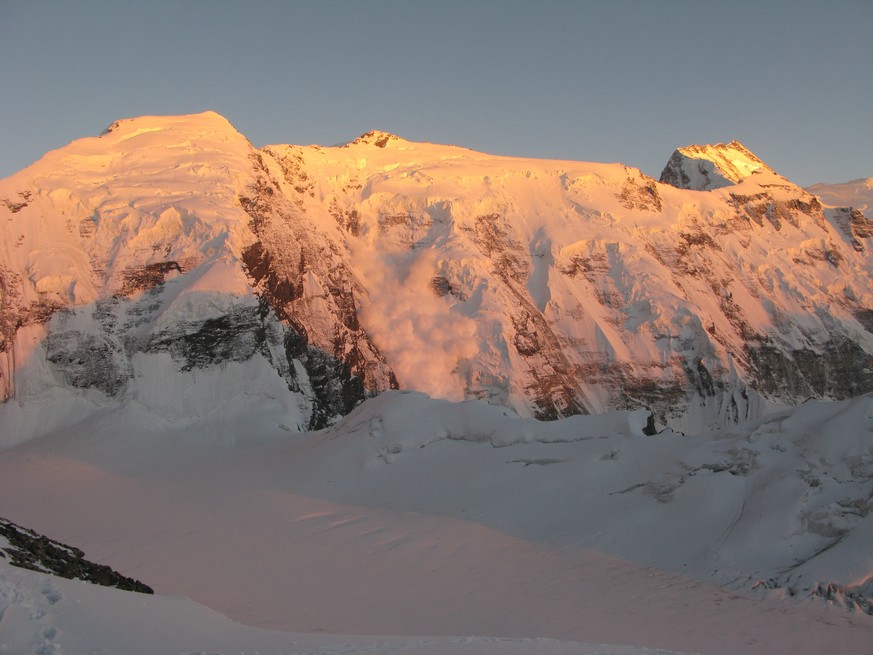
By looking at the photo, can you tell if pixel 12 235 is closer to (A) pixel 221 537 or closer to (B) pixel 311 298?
(B) pixel 311 298

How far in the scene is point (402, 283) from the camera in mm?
83688

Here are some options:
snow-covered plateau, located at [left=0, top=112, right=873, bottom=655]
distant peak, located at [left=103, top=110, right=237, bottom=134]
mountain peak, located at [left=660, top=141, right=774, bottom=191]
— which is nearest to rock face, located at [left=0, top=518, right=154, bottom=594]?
snow-covered plateau, located at [left=0, top=112, right=873, bottom=655]

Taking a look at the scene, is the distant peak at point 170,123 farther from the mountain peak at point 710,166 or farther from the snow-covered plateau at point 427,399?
the mountain peak at point 710,166

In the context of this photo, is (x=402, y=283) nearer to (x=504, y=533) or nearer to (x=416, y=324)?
(x=416, y=324)

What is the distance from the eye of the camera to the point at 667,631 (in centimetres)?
1788

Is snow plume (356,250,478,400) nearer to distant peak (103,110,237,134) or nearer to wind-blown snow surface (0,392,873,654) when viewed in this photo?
distant peak (103,110,237,134)

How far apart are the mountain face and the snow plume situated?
0.74ft

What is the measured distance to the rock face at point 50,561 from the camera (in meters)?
15.0

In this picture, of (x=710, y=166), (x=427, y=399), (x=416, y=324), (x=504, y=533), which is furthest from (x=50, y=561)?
(x=710, y=166)

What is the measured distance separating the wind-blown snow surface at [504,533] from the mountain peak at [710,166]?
99.0 metres

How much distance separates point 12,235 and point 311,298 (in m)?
22.4

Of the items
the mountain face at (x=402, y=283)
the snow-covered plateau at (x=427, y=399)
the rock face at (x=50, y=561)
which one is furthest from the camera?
the mountain face at (x=402, y=283)

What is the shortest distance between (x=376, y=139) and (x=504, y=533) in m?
80.7

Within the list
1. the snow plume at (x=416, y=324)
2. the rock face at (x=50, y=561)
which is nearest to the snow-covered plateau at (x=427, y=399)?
the snow plume at (x=416, y=324)
